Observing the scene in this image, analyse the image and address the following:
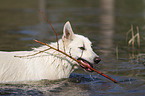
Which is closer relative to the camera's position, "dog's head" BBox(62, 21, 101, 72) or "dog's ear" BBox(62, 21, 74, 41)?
"dog's ear" BBox(62, 21, 74, 41)

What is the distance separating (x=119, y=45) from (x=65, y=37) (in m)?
7.32

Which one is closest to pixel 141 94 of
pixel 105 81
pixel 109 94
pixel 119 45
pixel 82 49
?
pixel 109 94

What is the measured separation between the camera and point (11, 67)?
7254 mm

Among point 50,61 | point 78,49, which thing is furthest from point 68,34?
point 50,61

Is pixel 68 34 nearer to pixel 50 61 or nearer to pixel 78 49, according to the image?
pixel 78 49

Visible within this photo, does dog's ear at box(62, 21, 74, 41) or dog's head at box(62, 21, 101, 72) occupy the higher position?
dog's ear at box(62, 21, 74, 41)

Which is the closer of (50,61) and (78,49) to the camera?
(78,49)

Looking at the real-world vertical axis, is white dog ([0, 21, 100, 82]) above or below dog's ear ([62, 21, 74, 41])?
below

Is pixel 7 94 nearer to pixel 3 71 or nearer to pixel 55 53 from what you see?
pixel 3 71

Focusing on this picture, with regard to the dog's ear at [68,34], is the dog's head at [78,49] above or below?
below

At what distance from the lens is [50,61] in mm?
7559

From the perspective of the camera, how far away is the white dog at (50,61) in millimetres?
7242

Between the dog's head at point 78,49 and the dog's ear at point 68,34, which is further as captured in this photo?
the dog's head at point 78,49

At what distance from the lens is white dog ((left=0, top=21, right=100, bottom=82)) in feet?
23.8
